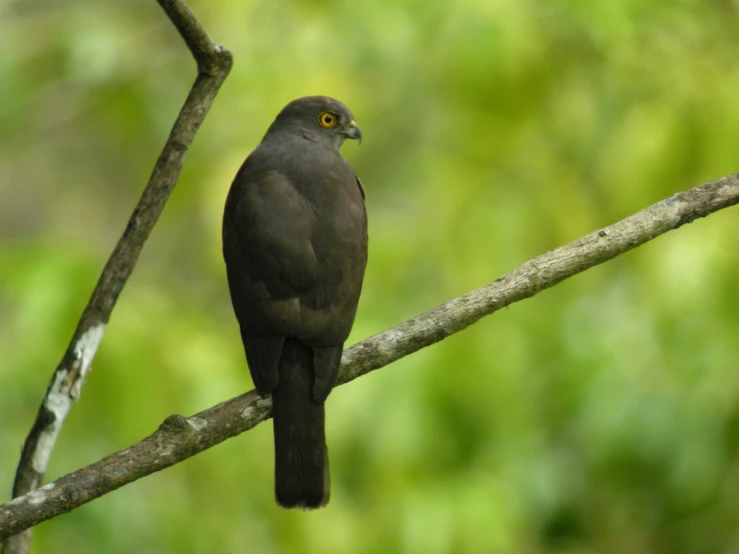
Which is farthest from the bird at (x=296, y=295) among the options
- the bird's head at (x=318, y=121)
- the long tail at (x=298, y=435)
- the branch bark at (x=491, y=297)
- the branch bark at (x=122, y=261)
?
the bird's head at (x=318, y=121)

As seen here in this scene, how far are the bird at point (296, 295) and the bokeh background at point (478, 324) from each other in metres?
0.80

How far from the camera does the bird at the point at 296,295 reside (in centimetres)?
402

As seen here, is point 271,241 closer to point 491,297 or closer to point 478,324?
point 491,297

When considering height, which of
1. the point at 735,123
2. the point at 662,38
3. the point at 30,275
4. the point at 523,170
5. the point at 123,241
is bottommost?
the point at 123,241

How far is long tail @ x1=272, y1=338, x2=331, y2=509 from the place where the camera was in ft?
13.3

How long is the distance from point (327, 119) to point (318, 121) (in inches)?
1.9

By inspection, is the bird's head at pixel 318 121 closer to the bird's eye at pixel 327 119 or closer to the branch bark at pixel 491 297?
the bird's eye at pixel 327 119

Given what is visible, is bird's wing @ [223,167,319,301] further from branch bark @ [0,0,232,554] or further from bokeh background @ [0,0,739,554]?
bokeh background @ [0,0,739,554]

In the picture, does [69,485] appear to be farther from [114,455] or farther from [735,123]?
[735,123]

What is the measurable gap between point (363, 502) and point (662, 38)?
9.89 feet

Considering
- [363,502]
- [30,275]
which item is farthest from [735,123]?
[30,275]

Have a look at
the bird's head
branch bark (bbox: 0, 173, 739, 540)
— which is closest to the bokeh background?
the bird's head

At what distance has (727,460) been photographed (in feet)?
18.6

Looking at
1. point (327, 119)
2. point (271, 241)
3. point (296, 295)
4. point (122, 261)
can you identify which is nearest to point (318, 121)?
point (327, 119)
